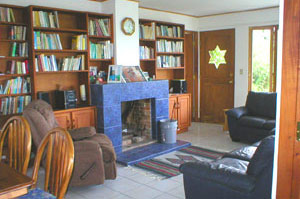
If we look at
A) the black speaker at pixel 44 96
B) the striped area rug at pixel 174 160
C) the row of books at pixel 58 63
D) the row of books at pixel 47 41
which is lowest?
the striped area rug at pixel 174 160

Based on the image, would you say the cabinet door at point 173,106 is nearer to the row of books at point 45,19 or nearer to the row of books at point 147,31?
the row of books at point 147,31

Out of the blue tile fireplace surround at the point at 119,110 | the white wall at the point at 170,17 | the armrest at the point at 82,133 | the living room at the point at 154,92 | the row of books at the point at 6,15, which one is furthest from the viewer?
the white wall at the point at 170,17

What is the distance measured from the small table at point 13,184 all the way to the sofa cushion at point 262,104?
460 cm

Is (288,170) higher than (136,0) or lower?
lower

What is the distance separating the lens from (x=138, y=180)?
3727mm

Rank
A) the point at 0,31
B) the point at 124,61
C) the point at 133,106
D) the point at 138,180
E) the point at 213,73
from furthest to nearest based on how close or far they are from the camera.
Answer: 1. the point at 213,73
2. the point at 133,106
3. the point at 124,61
4. the point at 0,31
5. the point at 138,180

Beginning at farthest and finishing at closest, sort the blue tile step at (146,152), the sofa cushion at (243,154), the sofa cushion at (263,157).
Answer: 1. the blue tile step at (146,152)
2. the sofa cushion at (243,154)
3. the sofa cushion at (263,157)

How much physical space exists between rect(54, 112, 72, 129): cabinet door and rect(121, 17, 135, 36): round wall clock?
1682 millimetres

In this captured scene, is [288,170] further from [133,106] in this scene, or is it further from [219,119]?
[219,119]

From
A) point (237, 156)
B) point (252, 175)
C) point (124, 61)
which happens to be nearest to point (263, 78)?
point (124, 61)

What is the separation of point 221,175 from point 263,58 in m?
4.49

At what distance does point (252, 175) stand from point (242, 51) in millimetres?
4613

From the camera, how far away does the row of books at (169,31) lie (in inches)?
236

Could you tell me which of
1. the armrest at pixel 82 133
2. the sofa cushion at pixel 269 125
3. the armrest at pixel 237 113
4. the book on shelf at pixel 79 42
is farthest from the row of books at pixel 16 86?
the sofa cushion at pixel 269 125
